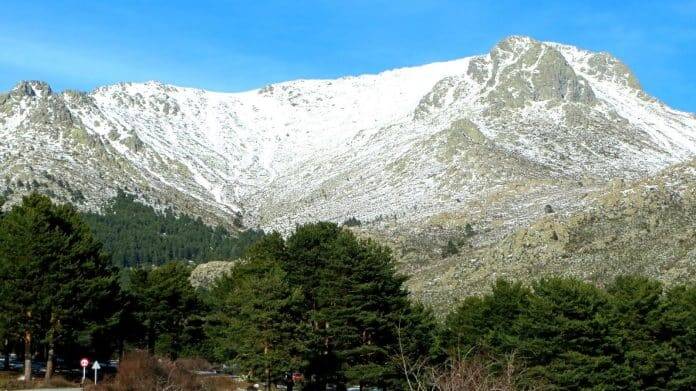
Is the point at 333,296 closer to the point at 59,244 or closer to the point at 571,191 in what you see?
the point at 59,244

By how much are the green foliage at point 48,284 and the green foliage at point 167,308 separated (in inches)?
633

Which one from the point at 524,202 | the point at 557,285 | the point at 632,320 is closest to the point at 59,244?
the point at 557,285

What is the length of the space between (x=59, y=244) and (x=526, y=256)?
260 ft

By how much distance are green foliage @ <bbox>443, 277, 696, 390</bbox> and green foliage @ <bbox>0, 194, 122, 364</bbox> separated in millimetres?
23960

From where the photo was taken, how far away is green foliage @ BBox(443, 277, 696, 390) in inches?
1949

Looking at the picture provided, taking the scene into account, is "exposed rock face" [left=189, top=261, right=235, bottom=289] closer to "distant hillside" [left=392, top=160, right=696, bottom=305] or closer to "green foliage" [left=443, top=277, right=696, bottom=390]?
"distant hillside" [left=392, top=160, right=696, bottom=305]

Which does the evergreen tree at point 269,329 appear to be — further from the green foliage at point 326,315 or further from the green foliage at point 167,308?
the green foliage at point 167,308

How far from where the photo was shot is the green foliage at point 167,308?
2854 inches

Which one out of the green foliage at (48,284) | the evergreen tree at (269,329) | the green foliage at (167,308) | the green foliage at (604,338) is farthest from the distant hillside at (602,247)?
the green foliage at (48,284)

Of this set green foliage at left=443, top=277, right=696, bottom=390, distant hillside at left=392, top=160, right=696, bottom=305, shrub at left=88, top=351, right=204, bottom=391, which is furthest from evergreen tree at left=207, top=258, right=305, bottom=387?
distant hillside at left=392, top=160, right=696, bottom=305

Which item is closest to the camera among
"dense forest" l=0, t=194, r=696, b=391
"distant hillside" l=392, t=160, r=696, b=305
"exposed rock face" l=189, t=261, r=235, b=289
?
"dense forest" l=0, t=194, r=696, b=391

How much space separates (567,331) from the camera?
5141 cm

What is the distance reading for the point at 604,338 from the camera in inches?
1994

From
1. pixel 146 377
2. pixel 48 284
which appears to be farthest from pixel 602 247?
pixel 48 284
